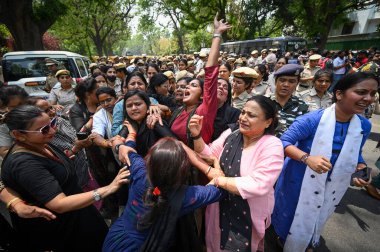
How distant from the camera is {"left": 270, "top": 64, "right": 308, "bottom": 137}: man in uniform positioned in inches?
104

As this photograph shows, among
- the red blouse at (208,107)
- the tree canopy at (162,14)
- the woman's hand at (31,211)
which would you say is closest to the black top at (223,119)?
the red blouse at (208,107)

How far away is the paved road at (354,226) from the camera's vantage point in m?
2.69

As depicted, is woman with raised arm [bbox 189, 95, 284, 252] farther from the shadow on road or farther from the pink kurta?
the shadow on road

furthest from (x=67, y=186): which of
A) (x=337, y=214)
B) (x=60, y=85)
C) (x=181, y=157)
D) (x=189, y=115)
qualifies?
(x=60, y=85)

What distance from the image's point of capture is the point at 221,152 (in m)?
2.08

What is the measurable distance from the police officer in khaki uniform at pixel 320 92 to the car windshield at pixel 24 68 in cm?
642

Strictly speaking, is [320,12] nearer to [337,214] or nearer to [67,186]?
[337,214]

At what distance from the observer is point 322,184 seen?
2062 millimetres

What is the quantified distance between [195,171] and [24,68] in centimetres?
654

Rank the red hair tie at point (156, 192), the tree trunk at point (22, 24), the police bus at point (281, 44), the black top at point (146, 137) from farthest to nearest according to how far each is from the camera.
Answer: the police bus at point (281, 44) → the tree trunk at point (22, 24) → the black top at point (146, 137) → the red hair tie at point (156, 192)

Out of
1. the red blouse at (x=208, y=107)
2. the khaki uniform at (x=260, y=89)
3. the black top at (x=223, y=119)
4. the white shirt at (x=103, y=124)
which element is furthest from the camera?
the khaki uniform at (x=260, y=89)

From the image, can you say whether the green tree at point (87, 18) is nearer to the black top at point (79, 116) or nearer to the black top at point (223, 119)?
the black top at point (79, 116)

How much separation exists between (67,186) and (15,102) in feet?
5.06

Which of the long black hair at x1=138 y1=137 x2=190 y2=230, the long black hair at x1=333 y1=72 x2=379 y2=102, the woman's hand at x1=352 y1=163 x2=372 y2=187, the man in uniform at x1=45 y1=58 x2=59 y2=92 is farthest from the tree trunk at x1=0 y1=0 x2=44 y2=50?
the woman's hand at x1=352 y1=163 x2=372 y2=187
